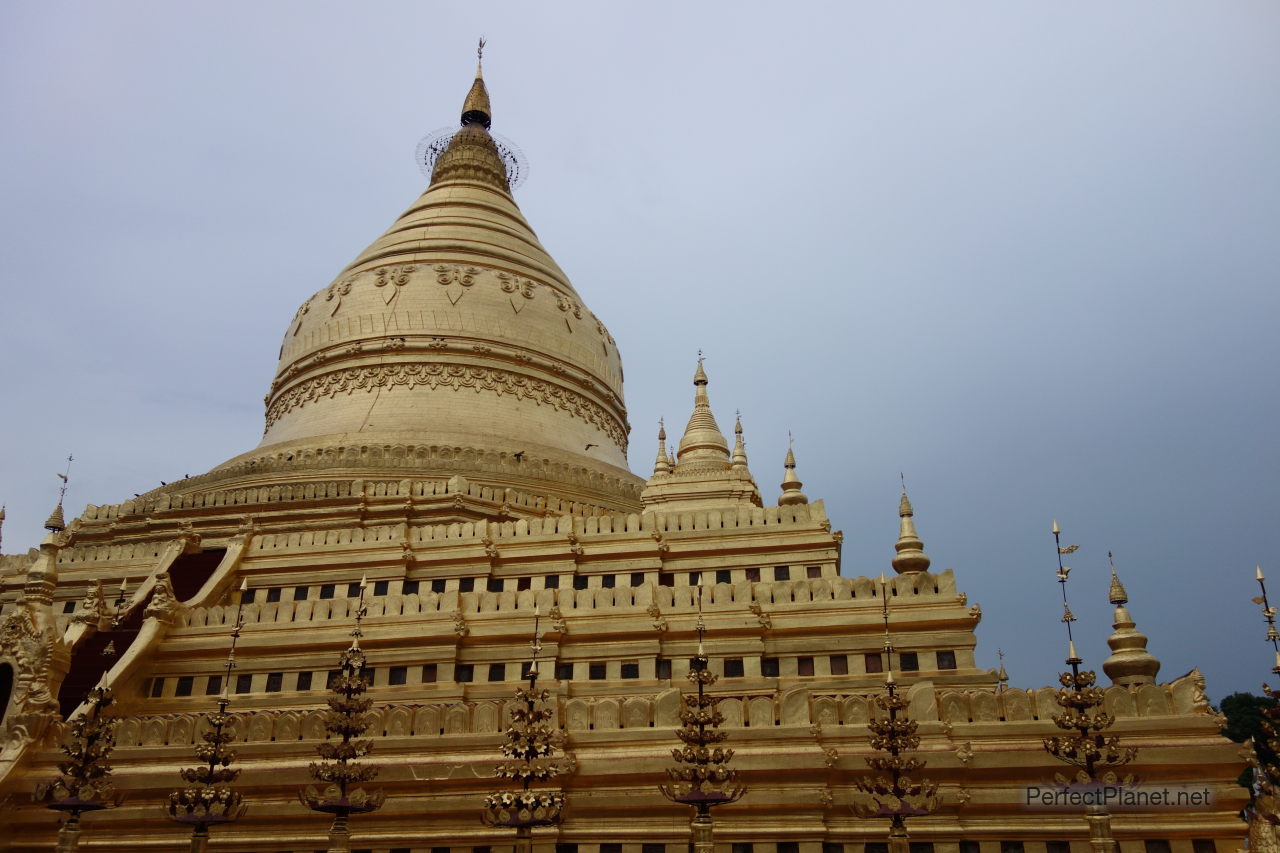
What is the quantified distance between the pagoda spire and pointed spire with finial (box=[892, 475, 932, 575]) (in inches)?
326

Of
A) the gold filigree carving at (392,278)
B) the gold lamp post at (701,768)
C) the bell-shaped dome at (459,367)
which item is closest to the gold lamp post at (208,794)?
the gold lamp post at (701,768)

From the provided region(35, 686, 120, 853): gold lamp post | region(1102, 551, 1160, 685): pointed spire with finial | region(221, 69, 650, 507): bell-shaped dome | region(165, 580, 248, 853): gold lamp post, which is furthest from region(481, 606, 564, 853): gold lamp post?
region(221, 69, 650, 507): bell-shaped dome

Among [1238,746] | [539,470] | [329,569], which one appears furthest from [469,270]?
[1238,746]

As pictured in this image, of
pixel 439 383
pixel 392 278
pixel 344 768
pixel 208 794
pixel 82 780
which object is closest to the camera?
pixel 344 768

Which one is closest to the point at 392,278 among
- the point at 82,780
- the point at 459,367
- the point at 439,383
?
the point at 459,367

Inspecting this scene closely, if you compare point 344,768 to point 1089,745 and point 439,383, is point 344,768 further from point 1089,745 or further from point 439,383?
point 439,383

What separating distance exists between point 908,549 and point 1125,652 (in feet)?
18.8

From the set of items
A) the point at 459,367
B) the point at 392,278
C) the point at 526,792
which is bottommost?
the point at 526,792

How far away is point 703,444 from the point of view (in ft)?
113

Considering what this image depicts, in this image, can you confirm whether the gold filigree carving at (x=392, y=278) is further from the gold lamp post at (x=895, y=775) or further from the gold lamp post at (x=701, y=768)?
the gold lamp post at (x=895, y=775)

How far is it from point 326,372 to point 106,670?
67.8ft

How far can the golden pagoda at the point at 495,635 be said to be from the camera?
60.8 feet

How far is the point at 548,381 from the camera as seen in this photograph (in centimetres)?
4434

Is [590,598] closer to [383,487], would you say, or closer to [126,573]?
[383,487]
